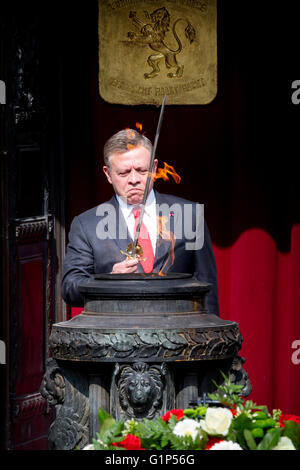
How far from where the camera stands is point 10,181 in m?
6.72

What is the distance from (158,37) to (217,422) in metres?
3.62

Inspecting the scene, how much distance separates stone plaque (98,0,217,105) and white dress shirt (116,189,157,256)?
116 centimetres

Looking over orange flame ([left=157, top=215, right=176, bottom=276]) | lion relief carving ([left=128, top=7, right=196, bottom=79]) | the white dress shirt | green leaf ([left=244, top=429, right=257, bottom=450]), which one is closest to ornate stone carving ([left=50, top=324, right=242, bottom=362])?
orange flame ([left=157, top=215, right=176, bottom=276])

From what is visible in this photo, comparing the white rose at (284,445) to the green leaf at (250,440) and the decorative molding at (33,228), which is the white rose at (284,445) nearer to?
the green leaf at (250,440)

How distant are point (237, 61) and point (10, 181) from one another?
4.36 ft

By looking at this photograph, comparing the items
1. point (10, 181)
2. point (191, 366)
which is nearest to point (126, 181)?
point (10, 181)

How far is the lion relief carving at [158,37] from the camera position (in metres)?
7.35

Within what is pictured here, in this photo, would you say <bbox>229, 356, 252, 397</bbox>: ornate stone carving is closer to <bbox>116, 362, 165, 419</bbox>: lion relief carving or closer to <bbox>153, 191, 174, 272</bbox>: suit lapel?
<bbox>116, 362, 165, 419</bbox>: lion relief carving

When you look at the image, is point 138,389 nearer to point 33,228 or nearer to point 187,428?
point 187,428

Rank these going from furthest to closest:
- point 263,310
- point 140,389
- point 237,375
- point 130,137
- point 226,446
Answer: point 263,310, point 130,137, point 237,375, point 140,389, point 226,446

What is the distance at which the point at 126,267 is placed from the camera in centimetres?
568

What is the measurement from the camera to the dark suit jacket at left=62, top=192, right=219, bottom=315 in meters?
6.01

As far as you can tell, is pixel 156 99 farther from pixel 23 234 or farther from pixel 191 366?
pixel 191 366

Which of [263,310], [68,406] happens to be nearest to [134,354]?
[68,406]
